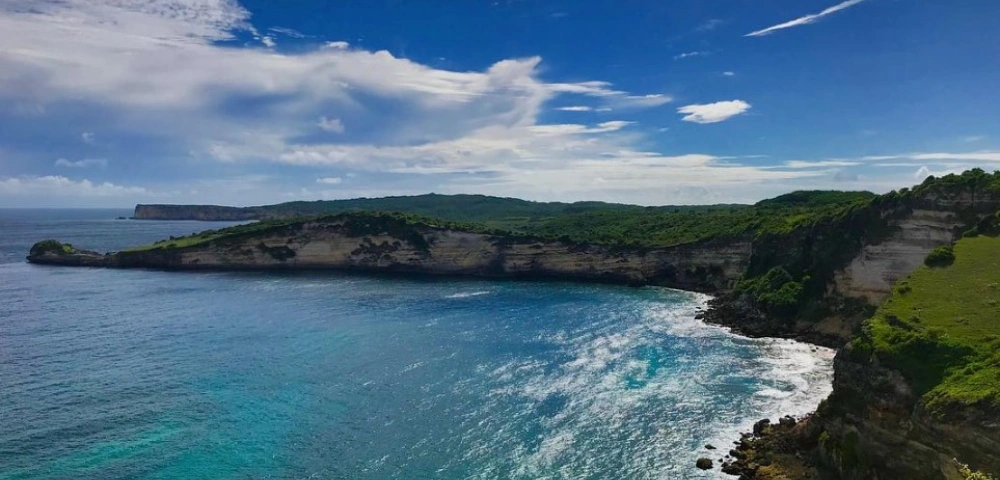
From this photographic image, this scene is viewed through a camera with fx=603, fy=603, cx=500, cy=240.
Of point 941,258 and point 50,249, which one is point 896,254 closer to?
point 941,258

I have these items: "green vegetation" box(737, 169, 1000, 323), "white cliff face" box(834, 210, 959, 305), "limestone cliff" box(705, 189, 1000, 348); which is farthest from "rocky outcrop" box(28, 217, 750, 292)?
"white cliff face" box(834, 210, 959, 305)

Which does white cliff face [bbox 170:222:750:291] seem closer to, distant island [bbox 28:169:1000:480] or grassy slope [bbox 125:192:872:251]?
distant island [bbox 28:169:1000:480]

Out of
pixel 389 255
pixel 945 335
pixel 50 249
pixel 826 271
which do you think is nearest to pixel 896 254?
pixel 826 271

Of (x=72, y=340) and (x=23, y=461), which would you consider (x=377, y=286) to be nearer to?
(x=72, y=340)

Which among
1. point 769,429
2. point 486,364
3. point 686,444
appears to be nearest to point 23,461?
point 486,364

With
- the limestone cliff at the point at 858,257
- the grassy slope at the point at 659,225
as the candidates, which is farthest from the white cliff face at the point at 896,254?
the grassy slope at the point at 659,225

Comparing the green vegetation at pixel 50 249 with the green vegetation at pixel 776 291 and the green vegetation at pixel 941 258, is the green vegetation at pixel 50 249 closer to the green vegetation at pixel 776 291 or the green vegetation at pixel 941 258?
the green vegetation at pixel 776 291

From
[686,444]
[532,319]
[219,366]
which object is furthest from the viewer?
[532,319]

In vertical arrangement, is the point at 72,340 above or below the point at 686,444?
above
